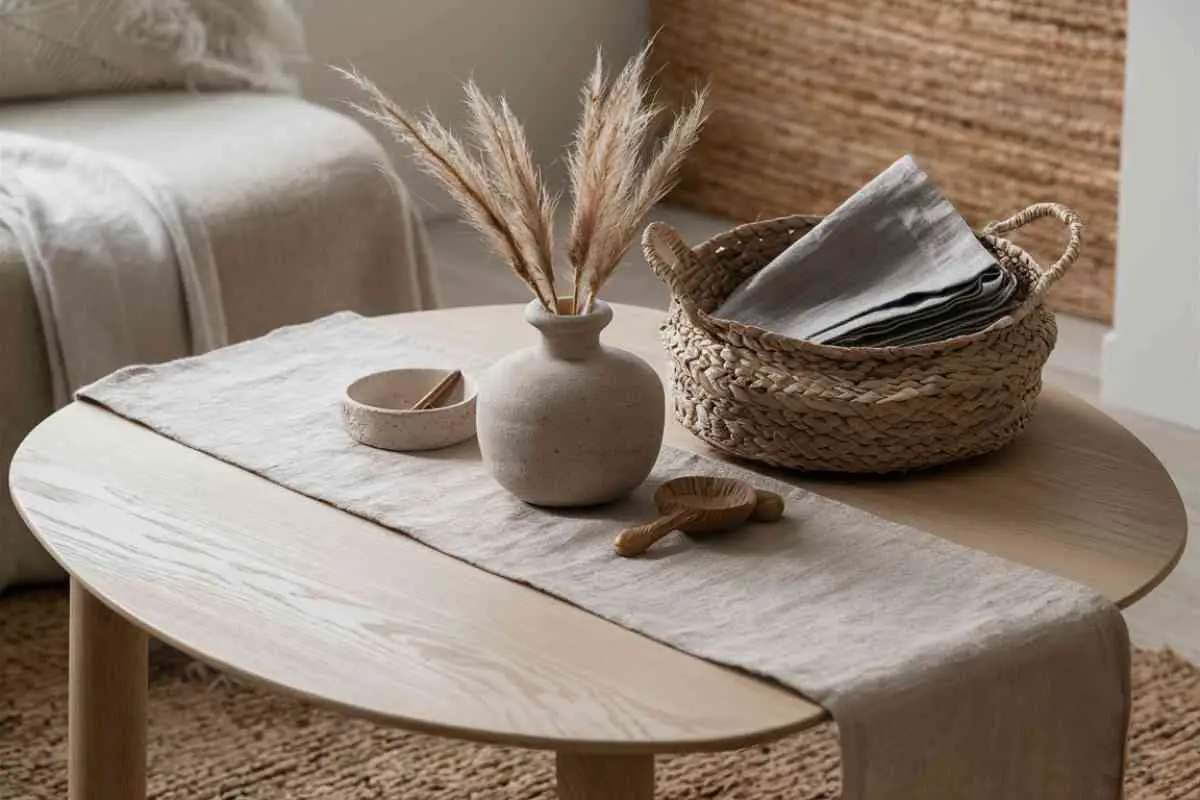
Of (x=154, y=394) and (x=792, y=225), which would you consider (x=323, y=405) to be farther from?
(x=792, y=225)

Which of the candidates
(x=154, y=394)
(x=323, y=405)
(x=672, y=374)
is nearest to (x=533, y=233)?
(x=672, y=374)

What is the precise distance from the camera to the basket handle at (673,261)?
133 cm

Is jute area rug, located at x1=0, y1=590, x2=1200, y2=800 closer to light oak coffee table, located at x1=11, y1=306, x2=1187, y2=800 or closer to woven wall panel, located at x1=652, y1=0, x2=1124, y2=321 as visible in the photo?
light oak coffee table, located at x1=11, y1=306, x2=1187, y2=800

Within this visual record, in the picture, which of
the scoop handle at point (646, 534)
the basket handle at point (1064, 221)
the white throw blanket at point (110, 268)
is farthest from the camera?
the white throw blanket at point (110, 268)

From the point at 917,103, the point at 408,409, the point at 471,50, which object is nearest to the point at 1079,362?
the point at 917,103

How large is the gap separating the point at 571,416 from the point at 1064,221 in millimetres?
412

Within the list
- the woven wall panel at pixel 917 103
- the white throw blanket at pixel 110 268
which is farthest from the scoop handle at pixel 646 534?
the woven wall panel at pixel 917 103

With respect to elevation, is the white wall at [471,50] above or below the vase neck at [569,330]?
below

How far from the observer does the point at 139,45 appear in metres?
2.49

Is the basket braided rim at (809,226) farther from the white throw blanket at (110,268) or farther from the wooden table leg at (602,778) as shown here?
the white throw blanket at (110,268)

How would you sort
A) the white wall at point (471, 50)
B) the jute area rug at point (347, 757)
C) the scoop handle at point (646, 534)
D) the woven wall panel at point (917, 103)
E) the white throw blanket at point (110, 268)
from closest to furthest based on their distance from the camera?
1. the scoop handle at point (646, 534)
2. the jute area rug at point (347, 757)
3. the white throw blanket at point (110, 268)
4. the woven wall panel at point (917, 103)
5. the white wall at point (471, 50)

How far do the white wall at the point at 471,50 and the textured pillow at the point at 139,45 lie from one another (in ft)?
2.35

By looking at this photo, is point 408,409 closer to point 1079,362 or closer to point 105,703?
point 105,703

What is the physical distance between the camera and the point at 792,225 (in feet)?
4.92
